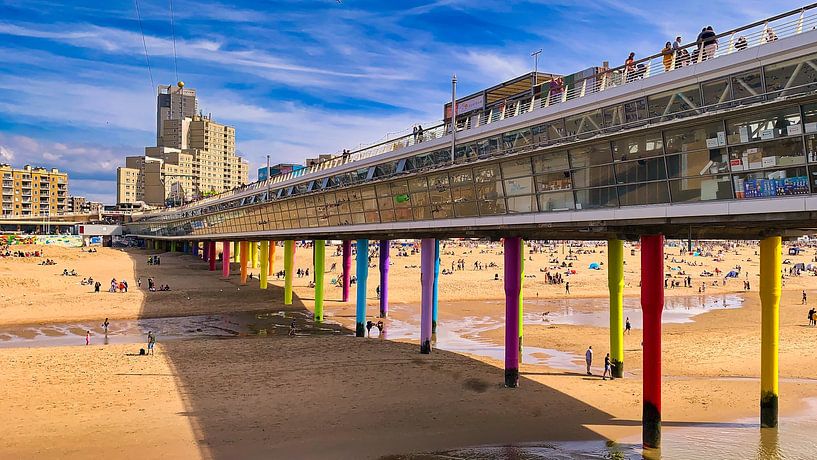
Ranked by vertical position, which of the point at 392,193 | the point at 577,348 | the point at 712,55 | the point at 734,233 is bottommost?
the point at 577,348

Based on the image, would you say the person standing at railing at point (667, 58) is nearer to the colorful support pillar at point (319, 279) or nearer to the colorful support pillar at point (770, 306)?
the colorful support pillar at point (770, 306)

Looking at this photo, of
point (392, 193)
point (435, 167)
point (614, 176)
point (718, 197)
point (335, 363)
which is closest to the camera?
point (718, 197)

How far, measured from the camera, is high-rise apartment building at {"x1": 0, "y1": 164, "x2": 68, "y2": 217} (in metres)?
178

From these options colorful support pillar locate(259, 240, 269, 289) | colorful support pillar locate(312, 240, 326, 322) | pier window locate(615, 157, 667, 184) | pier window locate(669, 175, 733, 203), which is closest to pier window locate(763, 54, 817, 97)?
pier window locate(669, 175, 733, 203)

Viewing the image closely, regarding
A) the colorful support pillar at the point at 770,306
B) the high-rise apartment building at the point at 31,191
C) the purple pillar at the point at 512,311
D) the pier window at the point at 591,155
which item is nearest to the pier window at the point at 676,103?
the pier window at the point at 591,155

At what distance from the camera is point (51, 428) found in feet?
58.4

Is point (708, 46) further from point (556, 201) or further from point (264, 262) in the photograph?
point (264, 262)

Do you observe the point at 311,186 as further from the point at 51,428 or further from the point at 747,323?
the point at 747,323

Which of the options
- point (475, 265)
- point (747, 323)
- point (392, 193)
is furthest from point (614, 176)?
point (475, 265)

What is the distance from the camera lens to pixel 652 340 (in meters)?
17.0

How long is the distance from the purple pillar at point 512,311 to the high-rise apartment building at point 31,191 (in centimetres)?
18219

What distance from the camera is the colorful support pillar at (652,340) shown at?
17.0 metres

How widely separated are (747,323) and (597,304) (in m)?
15.3

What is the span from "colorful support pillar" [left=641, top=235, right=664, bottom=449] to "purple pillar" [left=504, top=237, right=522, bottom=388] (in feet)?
21.8
